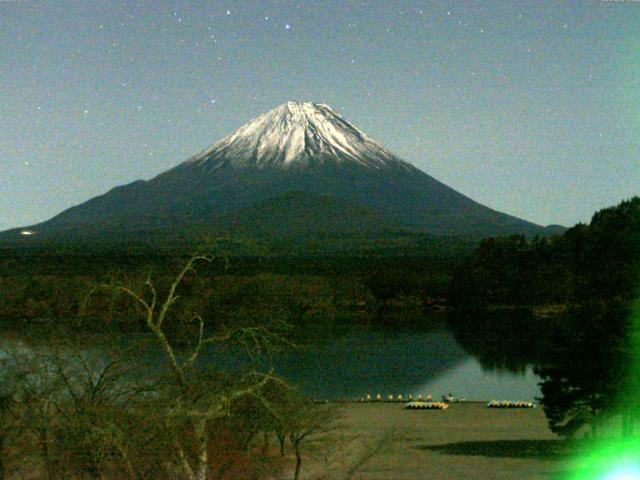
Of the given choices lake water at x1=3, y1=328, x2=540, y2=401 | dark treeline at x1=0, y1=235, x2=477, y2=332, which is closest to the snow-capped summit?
dark treeline at x1=0, y1=235, x2=477, y2=332

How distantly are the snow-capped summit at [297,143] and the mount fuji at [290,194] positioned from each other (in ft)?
0.60

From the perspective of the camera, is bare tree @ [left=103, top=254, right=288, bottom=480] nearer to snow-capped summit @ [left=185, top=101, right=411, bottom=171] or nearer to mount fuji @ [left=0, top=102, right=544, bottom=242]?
mount fuji @ [left=0, top=102, right=544, bottom=242]

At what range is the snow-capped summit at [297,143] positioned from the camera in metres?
161

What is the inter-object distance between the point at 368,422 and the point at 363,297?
139 ft

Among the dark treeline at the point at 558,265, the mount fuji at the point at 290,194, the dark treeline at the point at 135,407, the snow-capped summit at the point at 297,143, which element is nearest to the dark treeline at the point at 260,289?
the dark treeline at the point at 558,265

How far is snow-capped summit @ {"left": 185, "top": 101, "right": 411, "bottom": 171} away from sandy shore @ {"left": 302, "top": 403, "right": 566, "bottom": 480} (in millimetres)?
136663

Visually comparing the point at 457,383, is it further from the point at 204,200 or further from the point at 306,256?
the point at 204,200

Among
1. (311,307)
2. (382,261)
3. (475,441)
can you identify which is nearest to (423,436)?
(475,441)

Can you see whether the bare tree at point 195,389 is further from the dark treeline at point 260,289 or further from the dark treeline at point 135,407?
the dark treeline at point 260,289

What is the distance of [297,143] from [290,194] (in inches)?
935

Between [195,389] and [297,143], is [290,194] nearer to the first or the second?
[297,143]

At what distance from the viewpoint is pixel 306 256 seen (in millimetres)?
98500

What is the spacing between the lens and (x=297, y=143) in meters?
163

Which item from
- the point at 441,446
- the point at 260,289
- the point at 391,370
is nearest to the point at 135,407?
the point at 441,446
